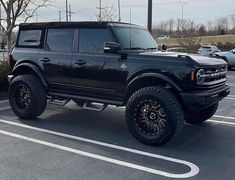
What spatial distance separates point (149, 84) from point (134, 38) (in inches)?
43.6

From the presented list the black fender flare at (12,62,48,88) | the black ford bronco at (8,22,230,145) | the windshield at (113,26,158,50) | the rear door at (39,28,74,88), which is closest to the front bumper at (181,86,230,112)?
the black ford bronco at (8,22,230,145)

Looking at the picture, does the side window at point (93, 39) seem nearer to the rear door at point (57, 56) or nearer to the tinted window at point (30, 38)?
the rear door at point (57, 56)

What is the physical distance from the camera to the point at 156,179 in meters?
4.44

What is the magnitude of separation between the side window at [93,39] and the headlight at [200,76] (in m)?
1.72

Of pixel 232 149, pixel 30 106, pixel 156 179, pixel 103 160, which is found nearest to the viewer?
pixel 156 179

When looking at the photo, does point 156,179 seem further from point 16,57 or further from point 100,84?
point 16,57

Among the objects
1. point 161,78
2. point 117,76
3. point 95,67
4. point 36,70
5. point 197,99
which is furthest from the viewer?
point 36,70

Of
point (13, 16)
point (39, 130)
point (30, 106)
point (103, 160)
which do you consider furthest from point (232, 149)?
point (13, 16)

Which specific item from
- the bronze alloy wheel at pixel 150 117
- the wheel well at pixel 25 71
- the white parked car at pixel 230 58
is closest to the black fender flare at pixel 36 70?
the wheel well at pixel 25 71

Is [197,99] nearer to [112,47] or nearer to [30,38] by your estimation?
[112,47]

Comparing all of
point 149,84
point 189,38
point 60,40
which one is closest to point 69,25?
point 60,40

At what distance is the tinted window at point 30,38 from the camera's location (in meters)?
7.46

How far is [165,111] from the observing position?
18.3ft

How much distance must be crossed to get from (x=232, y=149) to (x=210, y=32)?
7701 centimetres
